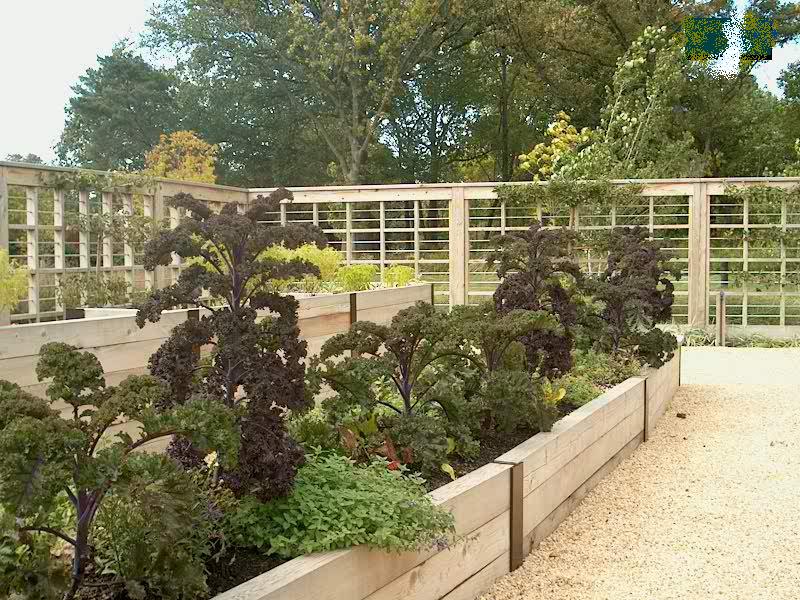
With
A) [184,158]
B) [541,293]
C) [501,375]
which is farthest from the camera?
[184,158]

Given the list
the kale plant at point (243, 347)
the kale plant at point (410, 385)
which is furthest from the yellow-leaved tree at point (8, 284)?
the kale plant at point (243, 347)

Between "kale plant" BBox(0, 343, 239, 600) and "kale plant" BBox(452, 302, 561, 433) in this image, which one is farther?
"kale plant" BBox(452, 302, 561, 433)

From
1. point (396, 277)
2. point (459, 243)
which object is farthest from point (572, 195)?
point (396, 277)

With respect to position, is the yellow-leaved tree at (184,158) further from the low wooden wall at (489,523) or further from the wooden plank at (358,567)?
the wooden plank at (358,567)

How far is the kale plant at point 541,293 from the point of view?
450 cm

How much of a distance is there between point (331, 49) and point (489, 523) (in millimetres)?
17225

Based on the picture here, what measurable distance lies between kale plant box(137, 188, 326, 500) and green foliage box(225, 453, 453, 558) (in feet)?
0.28

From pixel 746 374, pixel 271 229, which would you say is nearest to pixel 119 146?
pixel 746 374

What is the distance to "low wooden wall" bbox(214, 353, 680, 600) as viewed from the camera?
2311 millimetres

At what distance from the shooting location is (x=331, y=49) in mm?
19219

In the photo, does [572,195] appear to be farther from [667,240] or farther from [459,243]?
[459,243]

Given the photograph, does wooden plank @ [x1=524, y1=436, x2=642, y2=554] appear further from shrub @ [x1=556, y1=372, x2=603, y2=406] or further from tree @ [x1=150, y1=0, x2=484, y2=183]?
tree @ [x1=150, y1=0, x2=484, y2=183]

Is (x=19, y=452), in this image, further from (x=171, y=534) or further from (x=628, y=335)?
(x=628, y=335)

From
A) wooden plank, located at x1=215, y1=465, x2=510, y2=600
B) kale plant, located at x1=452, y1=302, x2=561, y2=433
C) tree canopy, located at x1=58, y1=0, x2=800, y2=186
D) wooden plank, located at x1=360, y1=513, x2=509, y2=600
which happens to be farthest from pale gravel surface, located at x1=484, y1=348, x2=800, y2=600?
tree canopy, located at x1=58, y1=0, x2=800, y2=186
